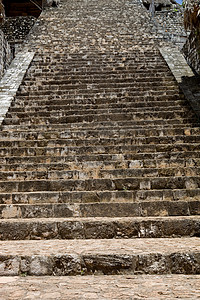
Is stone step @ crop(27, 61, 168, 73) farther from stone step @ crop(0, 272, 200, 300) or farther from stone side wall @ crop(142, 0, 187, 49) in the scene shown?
stone step @ crop(0, 272, 200, 300)

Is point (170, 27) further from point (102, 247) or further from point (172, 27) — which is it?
point (102, 247)

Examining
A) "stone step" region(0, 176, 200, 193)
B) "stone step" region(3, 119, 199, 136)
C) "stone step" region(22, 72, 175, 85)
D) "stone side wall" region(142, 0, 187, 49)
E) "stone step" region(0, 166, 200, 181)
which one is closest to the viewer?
"stone step" region(0, 176, 200, 193)

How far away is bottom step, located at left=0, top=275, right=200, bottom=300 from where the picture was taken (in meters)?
1.77

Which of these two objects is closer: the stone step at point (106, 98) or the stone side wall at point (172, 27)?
the stone step at point (106, 98)

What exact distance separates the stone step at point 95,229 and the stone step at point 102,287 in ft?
2.48

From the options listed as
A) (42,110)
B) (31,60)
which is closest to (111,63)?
(31,60)

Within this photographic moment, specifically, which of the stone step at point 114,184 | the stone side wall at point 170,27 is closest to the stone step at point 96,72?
the stone side wall at point 170,27

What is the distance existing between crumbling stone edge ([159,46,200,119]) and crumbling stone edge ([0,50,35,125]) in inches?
168

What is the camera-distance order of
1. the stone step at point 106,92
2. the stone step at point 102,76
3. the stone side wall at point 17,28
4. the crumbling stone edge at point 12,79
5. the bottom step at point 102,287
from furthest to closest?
the stone side wall at point 17,28, the stone step at point 102,76, the stone step at point 106,92, the crumbling stone edge at point 12,79, the bottom step at point 102,287

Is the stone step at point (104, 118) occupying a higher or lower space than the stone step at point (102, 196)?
higher

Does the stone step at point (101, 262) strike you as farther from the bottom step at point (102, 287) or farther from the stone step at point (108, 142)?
the stone step at point (108, 142)

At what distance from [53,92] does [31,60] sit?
2602mm

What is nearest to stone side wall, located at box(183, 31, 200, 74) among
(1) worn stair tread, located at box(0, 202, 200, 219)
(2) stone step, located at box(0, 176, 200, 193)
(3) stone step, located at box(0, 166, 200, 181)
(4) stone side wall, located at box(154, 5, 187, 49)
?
(4) stone side wall, located at box(154, 5, 187, 49)

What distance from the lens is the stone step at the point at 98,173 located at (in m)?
4.20
